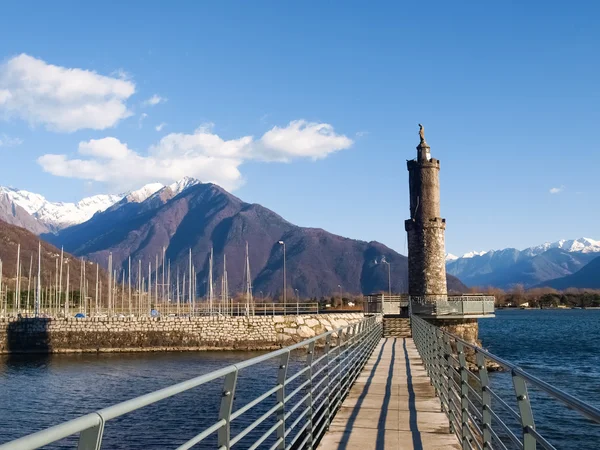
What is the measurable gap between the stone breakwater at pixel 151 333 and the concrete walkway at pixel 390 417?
97.9ft

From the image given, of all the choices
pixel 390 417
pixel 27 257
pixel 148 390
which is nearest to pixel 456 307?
pixel 148 390

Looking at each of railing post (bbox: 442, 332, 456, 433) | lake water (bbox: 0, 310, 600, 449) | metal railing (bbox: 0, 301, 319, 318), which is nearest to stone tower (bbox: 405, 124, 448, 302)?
lake water (bbox: 0, 310, 600, 449)

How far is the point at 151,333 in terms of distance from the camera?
4675 centimetres

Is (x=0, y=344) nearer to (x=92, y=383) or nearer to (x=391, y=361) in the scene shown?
(x=92, y=383)

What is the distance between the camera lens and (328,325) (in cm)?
4722

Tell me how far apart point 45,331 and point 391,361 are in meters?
33.1

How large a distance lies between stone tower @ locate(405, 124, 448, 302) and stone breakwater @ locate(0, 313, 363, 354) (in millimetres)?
5797

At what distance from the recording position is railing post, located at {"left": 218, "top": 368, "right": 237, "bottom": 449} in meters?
4.62

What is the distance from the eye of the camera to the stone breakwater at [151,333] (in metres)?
46.1

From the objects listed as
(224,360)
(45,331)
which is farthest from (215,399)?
(45,331)

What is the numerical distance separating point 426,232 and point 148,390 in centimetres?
2396

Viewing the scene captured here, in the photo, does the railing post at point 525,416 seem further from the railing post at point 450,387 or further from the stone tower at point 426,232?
the stone tower at point 426,232

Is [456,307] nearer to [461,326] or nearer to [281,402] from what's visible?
[461,326]

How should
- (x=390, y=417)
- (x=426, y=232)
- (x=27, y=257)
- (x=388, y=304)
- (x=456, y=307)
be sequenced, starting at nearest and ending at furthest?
(x=390, y=417) < (x=456, y=307) < (x=426, y=232) < (x=388, y=304) < (x=27, y=257)
